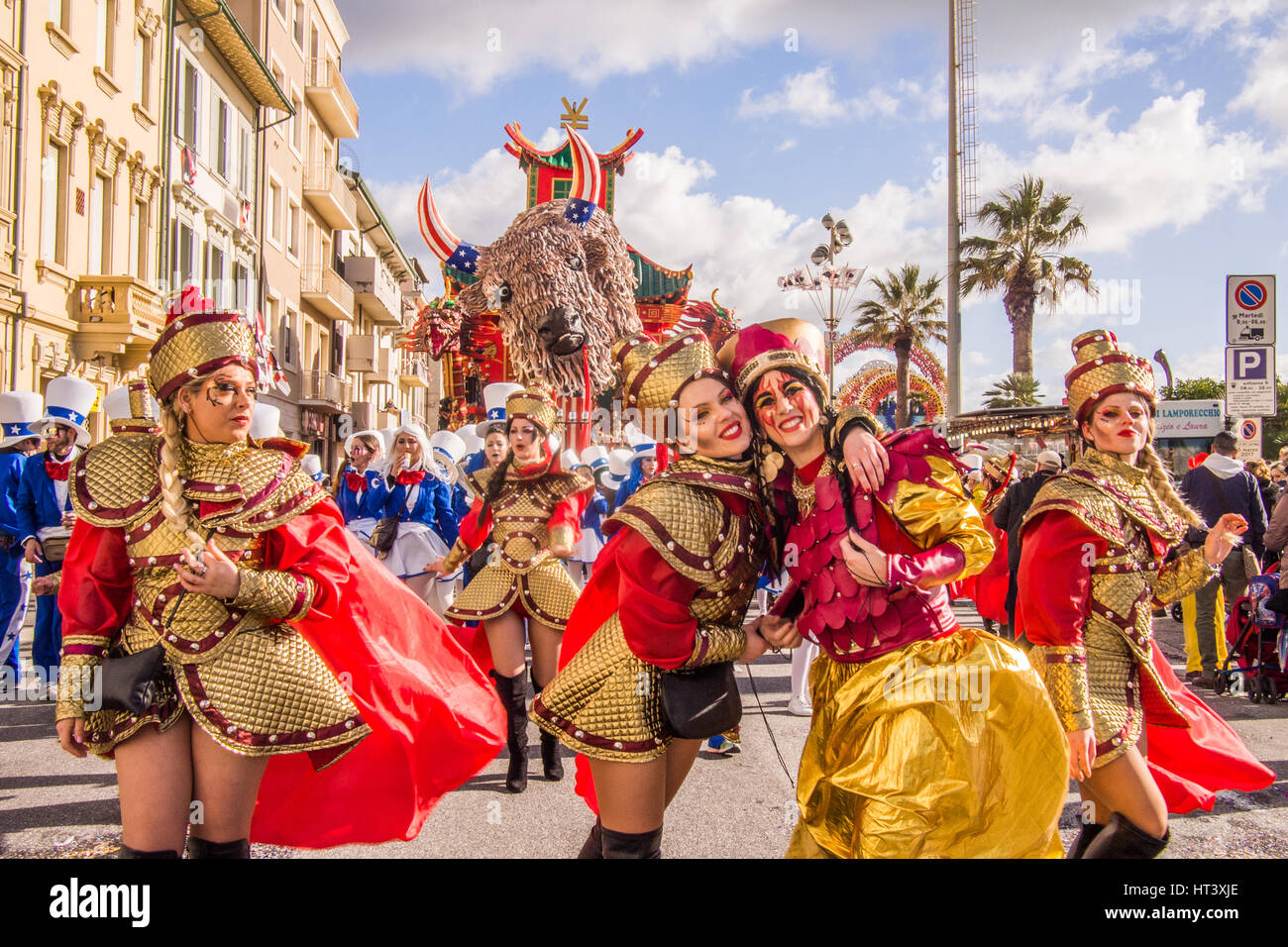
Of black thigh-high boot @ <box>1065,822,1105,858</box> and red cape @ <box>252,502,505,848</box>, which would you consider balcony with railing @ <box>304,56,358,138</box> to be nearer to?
red cape @ <box>252,502,505,848</box>

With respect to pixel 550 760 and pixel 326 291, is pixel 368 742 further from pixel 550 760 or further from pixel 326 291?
pixel 326 291

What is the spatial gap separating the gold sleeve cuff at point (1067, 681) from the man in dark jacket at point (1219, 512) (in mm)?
5574

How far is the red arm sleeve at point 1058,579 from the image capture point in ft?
9.56

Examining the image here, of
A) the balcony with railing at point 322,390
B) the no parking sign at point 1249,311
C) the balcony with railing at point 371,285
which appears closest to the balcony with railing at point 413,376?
the balcony with railing at point 371,285

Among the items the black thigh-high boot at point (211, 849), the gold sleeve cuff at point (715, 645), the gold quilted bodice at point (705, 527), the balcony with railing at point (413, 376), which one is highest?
the balcony with railing at point (413, 376)

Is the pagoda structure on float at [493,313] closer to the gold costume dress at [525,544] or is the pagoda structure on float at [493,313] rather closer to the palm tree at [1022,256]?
the gold costume dress at [525,544]

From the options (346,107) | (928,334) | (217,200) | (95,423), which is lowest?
(95,423)

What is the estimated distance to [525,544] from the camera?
16.7 ft
